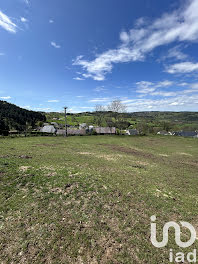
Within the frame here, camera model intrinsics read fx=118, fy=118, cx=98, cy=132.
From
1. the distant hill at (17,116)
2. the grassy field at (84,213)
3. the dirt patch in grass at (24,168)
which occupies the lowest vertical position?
the grassy field at (84,213)

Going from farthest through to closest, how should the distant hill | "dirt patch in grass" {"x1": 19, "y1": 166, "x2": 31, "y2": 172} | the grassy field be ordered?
the distant hill → "dirt patch in grass" {"x1": 19, "y1": 166, "x2": 31, "y2": 172} → the grassy field

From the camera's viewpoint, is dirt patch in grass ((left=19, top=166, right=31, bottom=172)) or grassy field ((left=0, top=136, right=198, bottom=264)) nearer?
grassy field ((left=0, top=136, right=198, bottom=264))

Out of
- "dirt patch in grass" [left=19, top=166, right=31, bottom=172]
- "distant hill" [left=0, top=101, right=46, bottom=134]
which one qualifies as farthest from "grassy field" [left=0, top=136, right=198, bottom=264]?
"distant hill" [left=0, top=101, right=46, bottom=134]

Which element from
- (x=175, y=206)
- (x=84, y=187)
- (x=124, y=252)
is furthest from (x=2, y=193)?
(x=175, y=206)

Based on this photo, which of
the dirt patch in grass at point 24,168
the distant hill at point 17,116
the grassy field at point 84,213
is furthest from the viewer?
the distant hill at point 17,116

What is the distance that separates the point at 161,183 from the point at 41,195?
28.6ft

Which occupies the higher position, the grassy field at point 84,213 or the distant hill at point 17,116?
the distant hill at point 17,116

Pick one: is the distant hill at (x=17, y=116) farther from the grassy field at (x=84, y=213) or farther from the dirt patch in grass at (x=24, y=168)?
the grassy field at (x=84, y=213)

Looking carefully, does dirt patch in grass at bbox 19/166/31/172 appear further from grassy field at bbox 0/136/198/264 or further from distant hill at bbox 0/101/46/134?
distant hill at bbox 0/101/46/134

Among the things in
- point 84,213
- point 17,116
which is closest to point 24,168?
point 84,213

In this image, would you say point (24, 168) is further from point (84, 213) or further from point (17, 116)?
point (17, 116)

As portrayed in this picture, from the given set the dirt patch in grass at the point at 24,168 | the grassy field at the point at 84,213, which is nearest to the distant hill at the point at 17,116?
the dirt patch in grass at the point at 24,168

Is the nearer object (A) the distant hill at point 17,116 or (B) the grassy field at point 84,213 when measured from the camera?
(B) the grassy field at point 84,213

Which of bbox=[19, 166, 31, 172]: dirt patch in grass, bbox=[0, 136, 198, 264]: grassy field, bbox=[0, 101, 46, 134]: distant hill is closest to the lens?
bbox=[0, 136, 198, 264]: grassy field
